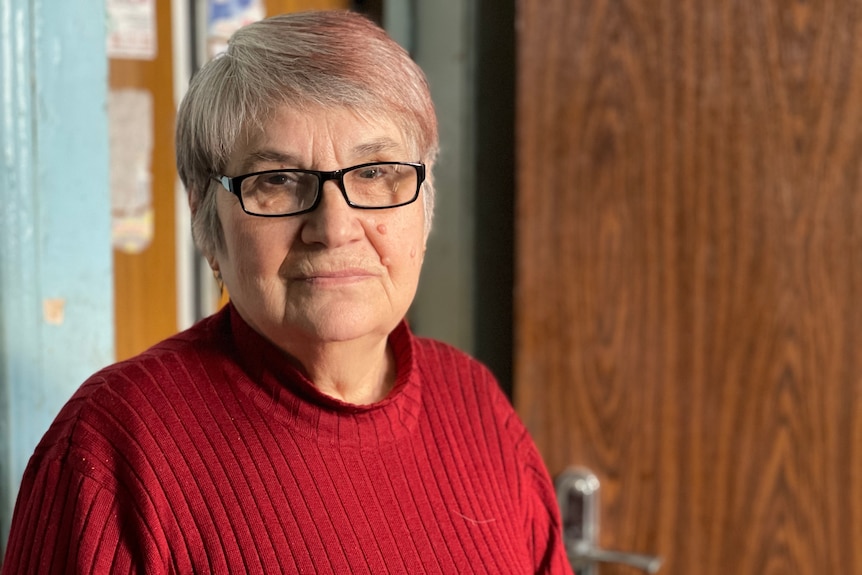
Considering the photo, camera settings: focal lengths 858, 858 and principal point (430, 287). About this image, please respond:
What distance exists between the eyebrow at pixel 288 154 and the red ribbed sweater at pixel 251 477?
180 millimetres

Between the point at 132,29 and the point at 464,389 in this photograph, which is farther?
the point at 132,29

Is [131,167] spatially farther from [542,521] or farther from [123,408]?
[542,521]

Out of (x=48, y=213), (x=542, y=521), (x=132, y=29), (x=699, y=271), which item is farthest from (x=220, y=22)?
(x=542, y=521)

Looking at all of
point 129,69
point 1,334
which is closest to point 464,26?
point 129,69

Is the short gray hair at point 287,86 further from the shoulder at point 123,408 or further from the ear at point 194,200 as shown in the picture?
the shoulder at point 123,408

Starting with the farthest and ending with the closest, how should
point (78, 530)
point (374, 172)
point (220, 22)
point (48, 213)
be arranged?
point (220, 22), point (48, 213), point (374, 172), point (78, 530)

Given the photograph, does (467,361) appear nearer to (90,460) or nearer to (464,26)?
(90,460)

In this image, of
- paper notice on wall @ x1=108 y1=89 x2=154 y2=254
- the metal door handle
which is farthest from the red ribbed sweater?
paper notice on wall @ x1=108 y1=89 x2=154 y2=254

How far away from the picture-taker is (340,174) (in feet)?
2.68

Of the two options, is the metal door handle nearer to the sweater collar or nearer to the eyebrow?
the sweater collar

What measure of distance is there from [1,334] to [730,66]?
3.77ft

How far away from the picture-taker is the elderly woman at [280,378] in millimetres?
777

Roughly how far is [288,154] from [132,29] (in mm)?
820

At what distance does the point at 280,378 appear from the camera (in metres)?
0.88
